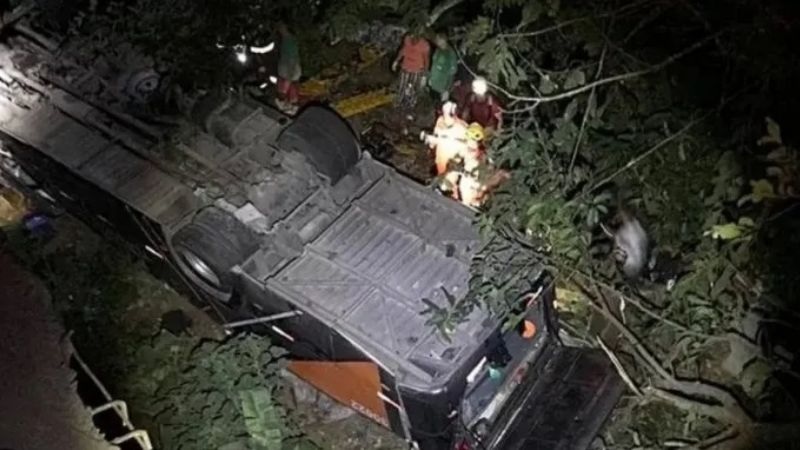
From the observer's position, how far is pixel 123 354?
8070 mm

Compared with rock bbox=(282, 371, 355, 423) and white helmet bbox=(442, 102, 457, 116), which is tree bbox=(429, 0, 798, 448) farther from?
rock bbox=(282, 371, 355, 423)

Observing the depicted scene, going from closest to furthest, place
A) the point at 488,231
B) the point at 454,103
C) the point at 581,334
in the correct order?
the point at 488,231, the point at 581,334, the point at 454,103

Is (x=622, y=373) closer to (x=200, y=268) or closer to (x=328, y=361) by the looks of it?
(x=328, y=361)

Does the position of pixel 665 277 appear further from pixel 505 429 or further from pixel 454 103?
pixel 454 103

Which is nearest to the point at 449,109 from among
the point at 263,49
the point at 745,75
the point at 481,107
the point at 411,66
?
the point at 481,107

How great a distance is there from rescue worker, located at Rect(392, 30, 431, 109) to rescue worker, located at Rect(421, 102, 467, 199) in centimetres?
96

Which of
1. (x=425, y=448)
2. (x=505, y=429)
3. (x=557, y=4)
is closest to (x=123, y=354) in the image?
(x=425, y=448)

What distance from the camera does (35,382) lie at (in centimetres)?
426

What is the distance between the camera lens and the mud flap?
6949 mm

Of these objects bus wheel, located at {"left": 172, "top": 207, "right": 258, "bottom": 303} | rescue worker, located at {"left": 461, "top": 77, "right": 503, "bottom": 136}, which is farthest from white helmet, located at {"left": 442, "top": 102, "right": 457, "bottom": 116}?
bus wheel, located at {"left": 172, "top": 207, "right": 258, "bottom": 303}

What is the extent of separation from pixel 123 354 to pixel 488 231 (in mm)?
3458

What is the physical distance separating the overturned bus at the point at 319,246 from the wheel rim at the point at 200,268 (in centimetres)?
2

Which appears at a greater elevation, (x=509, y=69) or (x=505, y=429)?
(x=509, y=69)

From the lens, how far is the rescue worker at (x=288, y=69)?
9.95 metres
